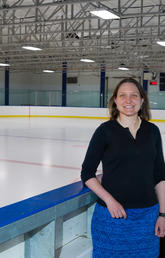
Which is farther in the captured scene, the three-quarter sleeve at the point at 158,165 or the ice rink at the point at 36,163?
the ice rink at the point at 36,163

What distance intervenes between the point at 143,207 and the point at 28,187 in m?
3.22

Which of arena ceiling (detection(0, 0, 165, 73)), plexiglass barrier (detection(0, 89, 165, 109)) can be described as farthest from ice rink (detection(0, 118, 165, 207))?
plexiglass barrier (detection(0, 89, 165, 109))

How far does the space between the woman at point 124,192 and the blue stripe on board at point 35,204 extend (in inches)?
6.9

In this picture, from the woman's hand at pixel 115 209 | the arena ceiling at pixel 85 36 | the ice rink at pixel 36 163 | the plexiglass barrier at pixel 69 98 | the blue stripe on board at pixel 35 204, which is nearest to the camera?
the blue stripe on board at pixel 35 204

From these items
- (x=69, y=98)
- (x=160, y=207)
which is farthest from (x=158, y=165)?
(x=69, y=98)

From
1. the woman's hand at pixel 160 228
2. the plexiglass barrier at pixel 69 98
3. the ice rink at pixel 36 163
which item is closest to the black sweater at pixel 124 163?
the woman's hand at pixel 160 228

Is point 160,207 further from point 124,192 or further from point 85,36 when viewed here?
point 85,36

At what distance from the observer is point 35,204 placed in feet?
5.66

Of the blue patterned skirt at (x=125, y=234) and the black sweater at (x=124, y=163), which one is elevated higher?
the black sweater at (x=124, y=163)

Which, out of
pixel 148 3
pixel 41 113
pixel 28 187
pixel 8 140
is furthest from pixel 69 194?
pixel 41 113

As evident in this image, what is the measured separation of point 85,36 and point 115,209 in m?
19.8

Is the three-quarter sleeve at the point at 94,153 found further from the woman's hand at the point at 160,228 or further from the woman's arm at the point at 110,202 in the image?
the woman's hand at the point at 160,228

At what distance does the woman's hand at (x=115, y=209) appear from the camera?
1.71 meters

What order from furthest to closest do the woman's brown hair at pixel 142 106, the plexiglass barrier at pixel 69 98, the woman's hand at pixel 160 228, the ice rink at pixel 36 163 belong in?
the plexiglass barrier at pixel 69 98, the ice rink at pixel 36 163, the woman's brown hair at pixel 142 106, the woman's hand at pixel 160 228
